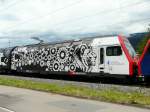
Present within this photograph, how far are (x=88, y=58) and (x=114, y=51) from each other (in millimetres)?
2585

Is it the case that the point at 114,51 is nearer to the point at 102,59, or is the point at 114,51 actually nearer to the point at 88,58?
the point at 102,59

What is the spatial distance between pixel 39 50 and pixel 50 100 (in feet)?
55.5

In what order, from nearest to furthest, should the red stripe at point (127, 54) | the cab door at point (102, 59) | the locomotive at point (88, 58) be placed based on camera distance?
the red stripe at point (127, 54)
the locomotive at point (88, 58)
the cab door at point (102, 59)

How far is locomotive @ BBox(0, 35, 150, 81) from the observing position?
22.0m

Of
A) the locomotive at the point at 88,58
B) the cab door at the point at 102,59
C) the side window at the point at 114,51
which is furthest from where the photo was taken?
the cab door at the point at 102,59

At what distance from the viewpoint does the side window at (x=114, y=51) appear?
22812mm

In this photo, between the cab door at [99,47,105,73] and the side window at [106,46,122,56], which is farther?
the cab door at [99,47,105,73]

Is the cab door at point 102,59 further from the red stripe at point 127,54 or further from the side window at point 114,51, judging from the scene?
the red stripe at point 127,54

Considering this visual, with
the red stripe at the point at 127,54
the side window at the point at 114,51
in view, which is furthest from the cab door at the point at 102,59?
the red stripe at the point at 127,54

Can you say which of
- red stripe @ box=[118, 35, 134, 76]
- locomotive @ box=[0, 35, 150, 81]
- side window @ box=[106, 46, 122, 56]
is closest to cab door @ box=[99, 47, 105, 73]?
A: locomotive @ box=[0, 35, 150, 81]

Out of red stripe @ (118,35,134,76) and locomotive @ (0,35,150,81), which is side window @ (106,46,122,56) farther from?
red stripe @ (118,35,134,76)

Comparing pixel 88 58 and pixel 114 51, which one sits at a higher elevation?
pixel 114 51

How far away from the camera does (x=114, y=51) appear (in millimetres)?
23125

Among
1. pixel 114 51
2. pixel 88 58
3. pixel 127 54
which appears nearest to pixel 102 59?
pixel 114 51
